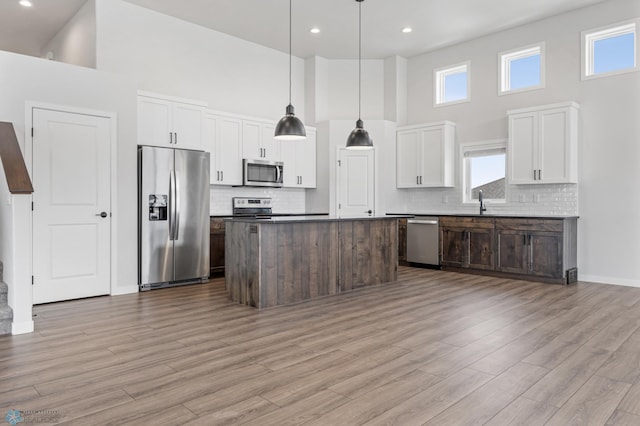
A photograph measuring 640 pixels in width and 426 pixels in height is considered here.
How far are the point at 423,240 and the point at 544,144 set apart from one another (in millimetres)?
2384

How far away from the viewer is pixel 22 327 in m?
3.54

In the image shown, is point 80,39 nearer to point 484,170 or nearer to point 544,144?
point 484,170

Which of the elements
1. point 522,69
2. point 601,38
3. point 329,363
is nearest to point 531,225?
point 522,69

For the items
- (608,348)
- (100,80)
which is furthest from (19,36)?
(608,348)

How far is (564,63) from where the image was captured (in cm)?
633

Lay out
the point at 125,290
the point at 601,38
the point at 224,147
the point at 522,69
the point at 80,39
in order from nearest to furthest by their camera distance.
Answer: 1. the point at 125,290
2. the point at 601,38
3. the point at 80,39
4. the point at 224,147
5. the point at 522,69

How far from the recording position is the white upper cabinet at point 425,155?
751cm

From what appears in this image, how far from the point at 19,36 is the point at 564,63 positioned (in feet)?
30.0

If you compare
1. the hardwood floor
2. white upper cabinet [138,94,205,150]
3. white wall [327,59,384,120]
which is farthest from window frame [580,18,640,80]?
white upper cabinet [138,94,205,150]

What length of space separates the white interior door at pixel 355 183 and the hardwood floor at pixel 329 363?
3377 millimetres

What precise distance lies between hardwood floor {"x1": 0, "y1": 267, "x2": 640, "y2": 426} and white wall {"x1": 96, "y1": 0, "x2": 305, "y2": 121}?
3484mm

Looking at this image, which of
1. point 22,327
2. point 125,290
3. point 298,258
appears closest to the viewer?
point 22,327

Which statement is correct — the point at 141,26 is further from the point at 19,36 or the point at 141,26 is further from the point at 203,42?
the point at 19,36

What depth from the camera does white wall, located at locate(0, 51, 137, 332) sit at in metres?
4.45
